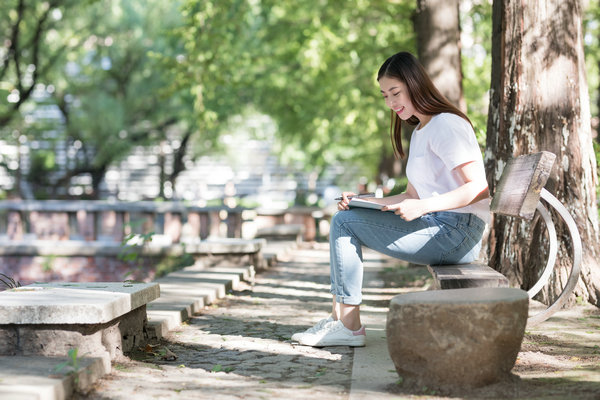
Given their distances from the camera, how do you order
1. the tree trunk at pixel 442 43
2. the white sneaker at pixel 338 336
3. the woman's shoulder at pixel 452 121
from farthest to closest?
the tree trunk at pixel 442 43
the white sneaker at pixel 338 336
the woman's shoulder at pixel 452 121

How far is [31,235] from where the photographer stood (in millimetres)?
15711

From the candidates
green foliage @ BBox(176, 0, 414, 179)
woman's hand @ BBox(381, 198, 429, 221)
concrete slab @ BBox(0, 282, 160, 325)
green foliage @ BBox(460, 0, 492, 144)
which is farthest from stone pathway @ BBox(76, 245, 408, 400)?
green foliage @ BBox(460, 0, 492, 144)

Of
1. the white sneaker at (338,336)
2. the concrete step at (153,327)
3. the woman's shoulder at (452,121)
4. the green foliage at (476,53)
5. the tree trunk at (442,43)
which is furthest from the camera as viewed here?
the green foliage at (476,53)

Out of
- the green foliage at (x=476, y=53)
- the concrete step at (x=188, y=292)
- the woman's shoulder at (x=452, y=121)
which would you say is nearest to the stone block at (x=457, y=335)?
the woman's shoulder at (x=452, y=121)

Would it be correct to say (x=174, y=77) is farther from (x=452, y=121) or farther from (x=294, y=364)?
(x=452, y=121)

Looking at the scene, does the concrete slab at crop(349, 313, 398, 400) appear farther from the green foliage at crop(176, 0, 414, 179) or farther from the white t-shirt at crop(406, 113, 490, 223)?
the green foliage at crop(176, 0, 414, 179)

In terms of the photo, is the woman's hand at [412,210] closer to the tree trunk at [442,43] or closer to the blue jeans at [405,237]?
the blue jeans at [405,237]

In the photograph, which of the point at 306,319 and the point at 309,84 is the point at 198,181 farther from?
the point at 306,319

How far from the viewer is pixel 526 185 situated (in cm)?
453

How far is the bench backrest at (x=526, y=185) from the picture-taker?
4492 millimetres

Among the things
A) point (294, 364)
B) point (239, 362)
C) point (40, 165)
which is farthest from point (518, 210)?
point (40, 165)

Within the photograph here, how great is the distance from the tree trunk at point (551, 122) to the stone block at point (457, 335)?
8.75 ft

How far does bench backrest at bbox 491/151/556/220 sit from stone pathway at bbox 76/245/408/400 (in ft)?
4.25

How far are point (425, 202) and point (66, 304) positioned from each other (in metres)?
1.92
